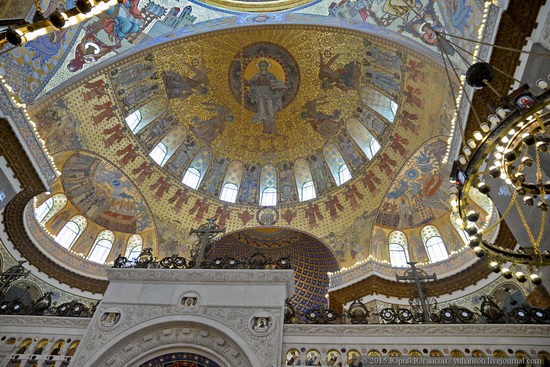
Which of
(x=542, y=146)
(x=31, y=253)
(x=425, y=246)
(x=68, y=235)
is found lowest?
(x=542, y=146)

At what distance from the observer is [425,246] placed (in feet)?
46.1

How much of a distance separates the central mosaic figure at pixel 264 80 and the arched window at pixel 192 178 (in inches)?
167

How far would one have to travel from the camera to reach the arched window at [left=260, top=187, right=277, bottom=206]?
59.7 ft

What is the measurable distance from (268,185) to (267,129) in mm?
3132

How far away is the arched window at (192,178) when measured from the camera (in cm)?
1778

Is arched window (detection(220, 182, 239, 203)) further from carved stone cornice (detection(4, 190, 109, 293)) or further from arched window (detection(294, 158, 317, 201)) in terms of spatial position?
carved stone cornice (detection(4, 190, 109, 293))

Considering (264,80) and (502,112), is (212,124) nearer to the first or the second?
(264,80)

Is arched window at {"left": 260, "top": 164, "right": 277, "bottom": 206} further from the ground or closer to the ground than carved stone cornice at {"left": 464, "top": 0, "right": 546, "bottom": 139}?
further from the ground

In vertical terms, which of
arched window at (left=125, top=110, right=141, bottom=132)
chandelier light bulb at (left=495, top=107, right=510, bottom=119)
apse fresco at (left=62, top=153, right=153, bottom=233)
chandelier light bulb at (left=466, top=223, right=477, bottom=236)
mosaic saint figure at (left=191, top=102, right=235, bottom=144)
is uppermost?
mosaic saint figure at (left=191, top=102, right=235, bottom=144)

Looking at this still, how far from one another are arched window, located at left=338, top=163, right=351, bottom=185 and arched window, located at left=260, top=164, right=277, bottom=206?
365 cm

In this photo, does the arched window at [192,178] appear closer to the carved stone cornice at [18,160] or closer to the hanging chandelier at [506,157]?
the carved stone cornice at [18,160]

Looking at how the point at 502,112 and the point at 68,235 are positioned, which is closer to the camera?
the point at 502,112

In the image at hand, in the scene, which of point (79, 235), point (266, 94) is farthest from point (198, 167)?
point (79, 235)

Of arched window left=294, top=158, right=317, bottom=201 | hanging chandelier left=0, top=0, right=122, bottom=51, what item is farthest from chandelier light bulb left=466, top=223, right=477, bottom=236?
arched window left=294, top=158, right=317, bottom=201
